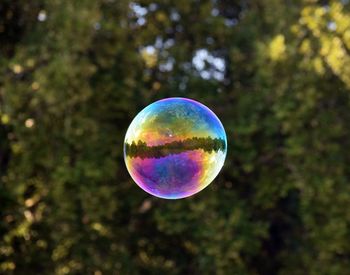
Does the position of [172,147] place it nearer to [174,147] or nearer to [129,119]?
[174,147]

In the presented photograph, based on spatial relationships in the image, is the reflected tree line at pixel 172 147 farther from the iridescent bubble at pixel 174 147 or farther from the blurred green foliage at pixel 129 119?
the blurred green foliage at pixel 129 119

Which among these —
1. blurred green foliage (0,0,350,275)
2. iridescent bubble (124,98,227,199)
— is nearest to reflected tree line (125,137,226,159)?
iridescent bubble (124,98,227,199)

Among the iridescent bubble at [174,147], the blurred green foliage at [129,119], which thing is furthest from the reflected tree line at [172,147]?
the blurred green foliage at [129,119]

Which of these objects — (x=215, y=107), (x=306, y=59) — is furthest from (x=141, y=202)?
(x=306, y=59)

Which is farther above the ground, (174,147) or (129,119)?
(174,147)

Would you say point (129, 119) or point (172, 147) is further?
point (129, 119)

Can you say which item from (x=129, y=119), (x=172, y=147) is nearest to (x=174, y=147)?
(x=172, y=147)
